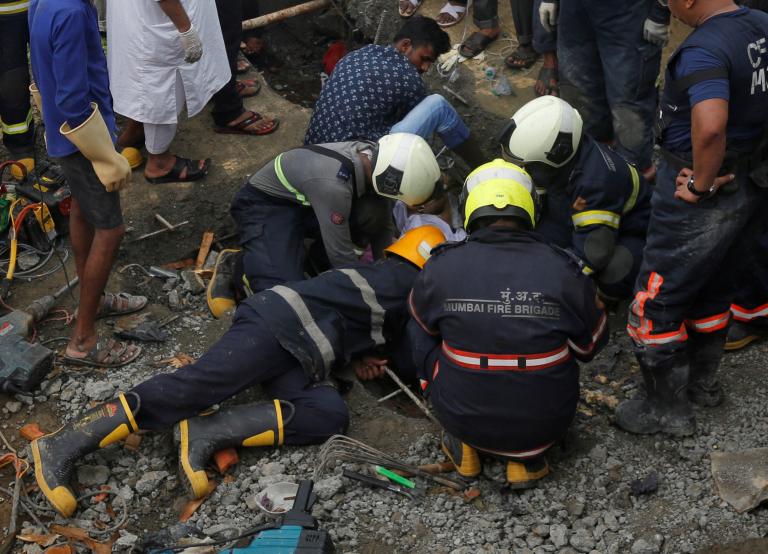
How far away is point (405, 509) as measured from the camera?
3857mm

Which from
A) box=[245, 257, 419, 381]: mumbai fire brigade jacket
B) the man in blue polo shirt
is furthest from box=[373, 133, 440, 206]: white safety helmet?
the man in blue polo shirt

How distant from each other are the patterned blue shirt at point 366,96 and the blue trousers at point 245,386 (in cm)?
156

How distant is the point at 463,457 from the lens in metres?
4.04

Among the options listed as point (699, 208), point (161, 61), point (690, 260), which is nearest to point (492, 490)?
point (690, 260)

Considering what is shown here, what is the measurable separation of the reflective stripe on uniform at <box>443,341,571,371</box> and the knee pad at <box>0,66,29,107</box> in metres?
3.81

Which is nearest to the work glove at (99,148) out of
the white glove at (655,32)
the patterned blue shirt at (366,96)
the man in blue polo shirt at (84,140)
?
the man in blue polo shirt at (84,140)

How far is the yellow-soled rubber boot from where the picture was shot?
3967 millimetres

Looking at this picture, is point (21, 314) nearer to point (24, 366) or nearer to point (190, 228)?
point (24, 366)

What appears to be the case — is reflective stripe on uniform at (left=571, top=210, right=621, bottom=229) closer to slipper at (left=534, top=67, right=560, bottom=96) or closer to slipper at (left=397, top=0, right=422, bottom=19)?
slipper at (left=534, top=67, right=560, bottom=96)

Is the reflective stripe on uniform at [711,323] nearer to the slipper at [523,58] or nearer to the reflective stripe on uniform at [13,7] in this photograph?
the slipper at [523,58]

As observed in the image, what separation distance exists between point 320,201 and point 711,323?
85.3 inches

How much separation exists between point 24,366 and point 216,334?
1.07m

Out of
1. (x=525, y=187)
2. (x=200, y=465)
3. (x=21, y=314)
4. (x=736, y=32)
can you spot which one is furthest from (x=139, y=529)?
(x=736, y=32)

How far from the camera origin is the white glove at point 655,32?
514 cm
